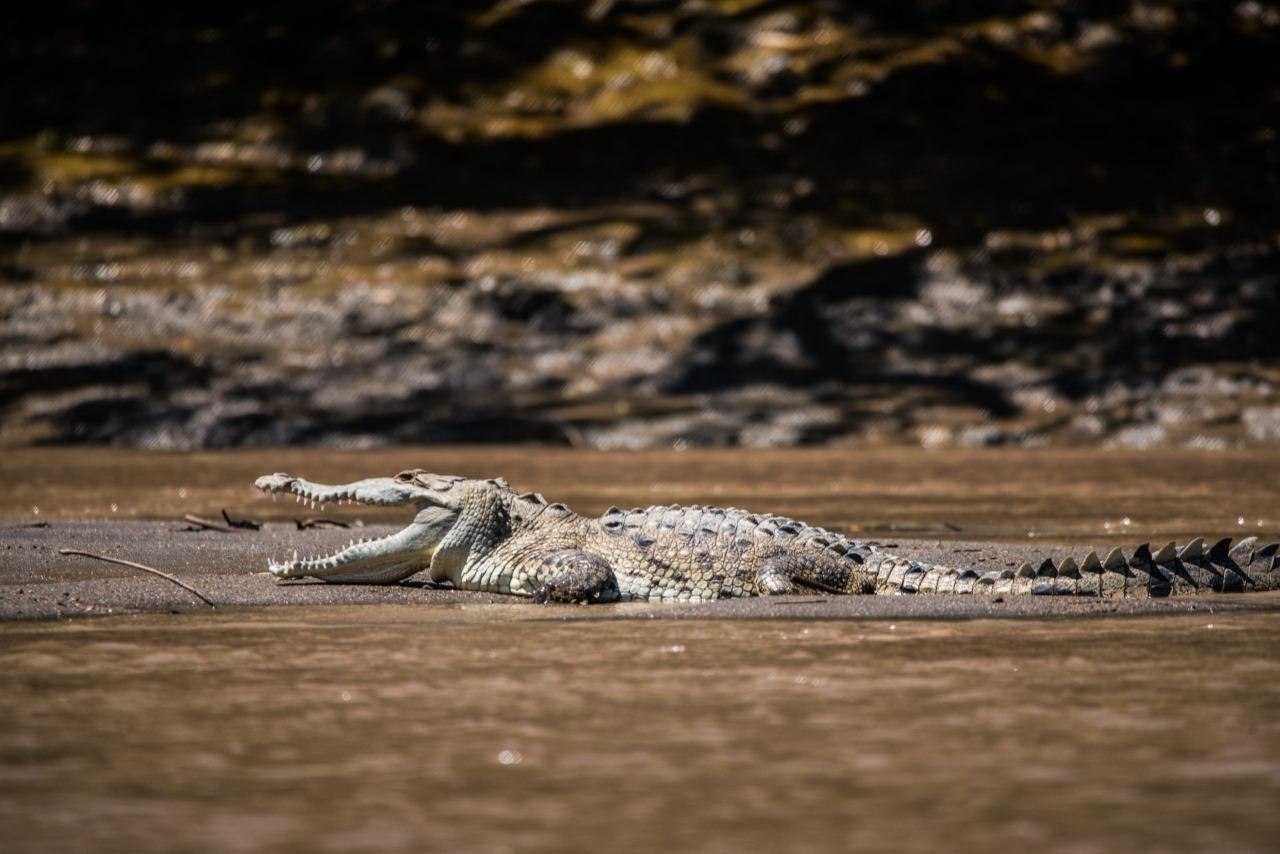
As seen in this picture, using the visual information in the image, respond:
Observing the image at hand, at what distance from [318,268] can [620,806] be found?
42902 millimetres

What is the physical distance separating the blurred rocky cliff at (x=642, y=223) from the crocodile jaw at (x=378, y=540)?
89.8 ft

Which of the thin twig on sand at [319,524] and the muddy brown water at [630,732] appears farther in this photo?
the thin twig on sand at [319,524]

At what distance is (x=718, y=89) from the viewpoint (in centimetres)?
5775

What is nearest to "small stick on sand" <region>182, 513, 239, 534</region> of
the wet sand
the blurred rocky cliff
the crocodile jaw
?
the wet sand

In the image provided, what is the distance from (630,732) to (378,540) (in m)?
5.59

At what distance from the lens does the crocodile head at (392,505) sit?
12.0 m

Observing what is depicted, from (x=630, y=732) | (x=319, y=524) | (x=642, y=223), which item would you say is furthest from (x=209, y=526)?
(x=642, y=223)

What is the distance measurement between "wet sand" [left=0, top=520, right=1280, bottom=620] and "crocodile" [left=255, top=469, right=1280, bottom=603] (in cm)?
16

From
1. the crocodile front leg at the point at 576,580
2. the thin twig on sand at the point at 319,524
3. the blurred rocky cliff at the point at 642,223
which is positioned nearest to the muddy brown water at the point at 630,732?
the crocodile front leg at the point at 576,580

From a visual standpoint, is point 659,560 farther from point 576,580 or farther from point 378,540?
point 378,540

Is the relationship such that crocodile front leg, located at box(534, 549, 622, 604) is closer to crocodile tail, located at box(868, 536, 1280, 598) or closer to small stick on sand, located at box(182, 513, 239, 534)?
crocodile tail, located at box(868, 536, 1280, 598)

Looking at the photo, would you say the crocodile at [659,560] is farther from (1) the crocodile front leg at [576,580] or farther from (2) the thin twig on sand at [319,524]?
(2) the thin twig on sand at [319,524]

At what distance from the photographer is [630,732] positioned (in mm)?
6926

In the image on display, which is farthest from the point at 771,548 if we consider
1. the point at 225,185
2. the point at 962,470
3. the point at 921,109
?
the point at 921,109
